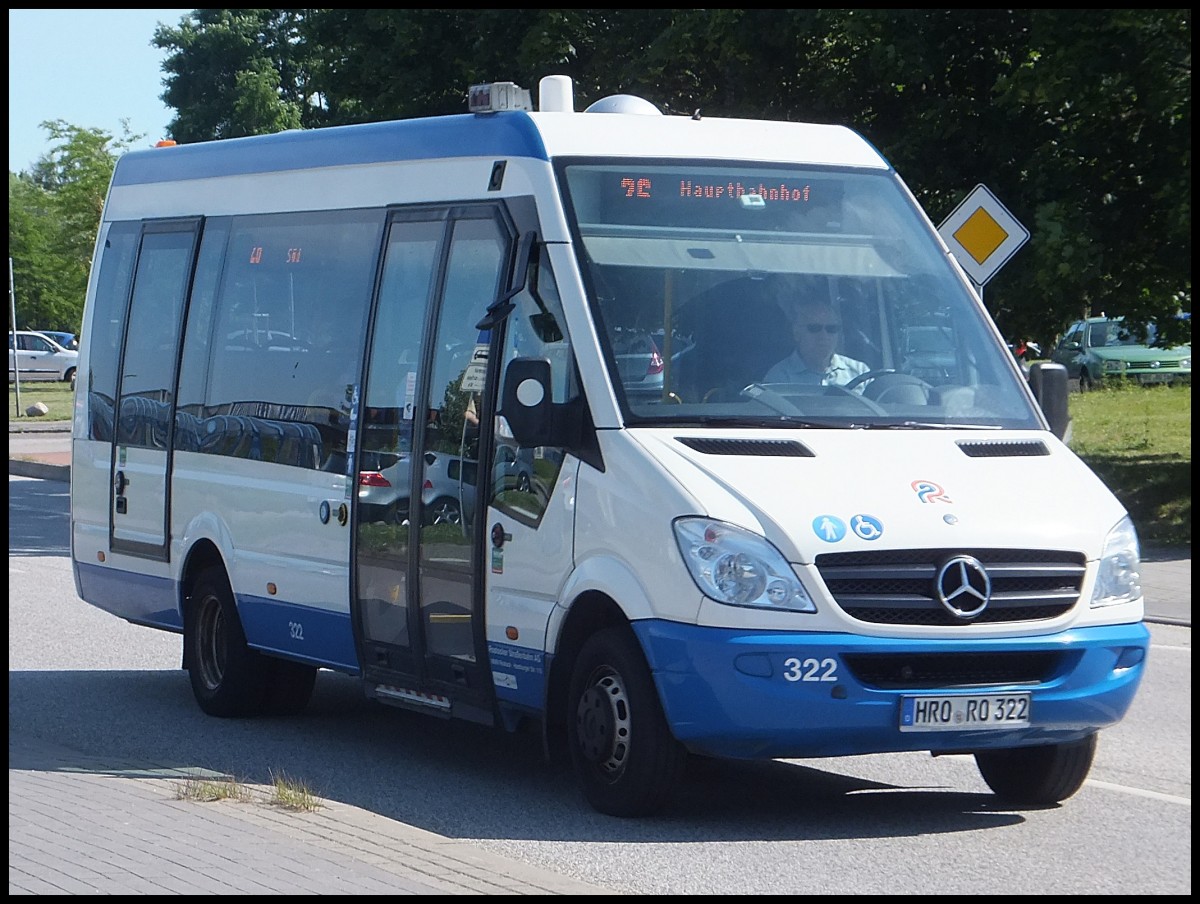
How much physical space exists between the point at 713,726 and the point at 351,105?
21025mm

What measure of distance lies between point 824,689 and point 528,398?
160 centimetres

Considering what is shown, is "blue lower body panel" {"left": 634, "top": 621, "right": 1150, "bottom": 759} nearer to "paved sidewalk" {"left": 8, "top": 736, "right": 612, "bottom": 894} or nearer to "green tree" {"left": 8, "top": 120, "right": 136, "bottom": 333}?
"paved sidewalk" {"left": 8, "top": 736, "right": 612, "bottom": 894}

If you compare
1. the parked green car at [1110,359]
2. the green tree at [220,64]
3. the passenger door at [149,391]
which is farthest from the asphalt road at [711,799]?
the green tree at [220,64]

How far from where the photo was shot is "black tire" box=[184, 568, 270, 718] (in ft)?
34.0

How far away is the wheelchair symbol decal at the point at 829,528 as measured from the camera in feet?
23.2

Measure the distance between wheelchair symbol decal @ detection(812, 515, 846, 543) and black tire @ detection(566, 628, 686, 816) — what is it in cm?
82

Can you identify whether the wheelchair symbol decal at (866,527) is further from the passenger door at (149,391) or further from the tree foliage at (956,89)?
the tree foliage at (956,89)

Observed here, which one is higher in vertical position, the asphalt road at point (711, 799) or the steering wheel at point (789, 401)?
the steering wheel at point (789, 401)

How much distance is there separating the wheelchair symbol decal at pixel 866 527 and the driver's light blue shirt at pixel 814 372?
948 mm

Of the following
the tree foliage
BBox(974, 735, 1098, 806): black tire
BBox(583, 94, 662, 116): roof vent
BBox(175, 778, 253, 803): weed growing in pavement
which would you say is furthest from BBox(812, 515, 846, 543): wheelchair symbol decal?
the tree foliage

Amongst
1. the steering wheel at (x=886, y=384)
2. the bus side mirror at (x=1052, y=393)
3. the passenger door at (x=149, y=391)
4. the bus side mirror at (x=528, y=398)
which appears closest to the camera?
the bus side mirror at (x=528, y=398)

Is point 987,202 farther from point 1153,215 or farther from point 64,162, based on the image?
point 64,162

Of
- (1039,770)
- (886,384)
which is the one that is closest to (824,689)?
(1039,770)

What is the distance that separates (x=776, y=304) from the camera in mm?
8125
